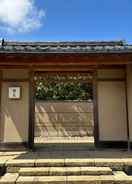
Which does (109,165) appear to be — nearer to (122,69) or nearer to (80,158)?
(80,158)

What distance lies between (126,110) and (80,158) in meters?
2.07

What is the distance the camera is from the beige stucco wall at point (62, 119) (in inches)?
447

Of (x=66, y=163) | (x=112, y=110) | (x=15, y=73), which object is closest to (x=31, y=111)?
(x=15, y=73)

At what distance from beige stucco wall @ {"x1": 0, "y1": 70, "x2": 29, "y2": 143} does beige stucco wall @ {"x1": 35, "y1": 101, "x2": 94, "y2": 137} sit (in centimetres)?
527

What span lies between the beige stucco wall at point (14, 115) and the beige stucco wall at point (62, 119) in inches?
207

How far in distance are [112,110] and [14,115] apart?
104 inches

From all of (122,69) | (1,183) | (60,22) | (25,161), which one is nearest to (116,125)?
(122,69)

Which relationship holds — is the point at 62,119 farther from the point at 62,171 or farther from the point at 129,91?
the point at 62,171

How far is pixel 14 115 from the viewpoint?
6.14 metres

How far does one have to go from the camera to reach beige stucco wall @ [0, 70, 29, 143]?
6.07 metres

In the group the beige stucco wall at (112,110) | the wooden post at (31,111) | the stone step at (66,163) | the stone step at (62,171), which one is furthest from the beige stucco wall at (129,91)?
the wooden post at (31,111)

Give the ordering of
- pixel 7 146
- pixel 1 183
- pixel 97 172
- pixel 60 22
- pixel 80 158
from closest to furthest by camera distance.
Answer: pixel 1 183, pixel 97 172, pixel 80 158, pixel 7 146, pixel 60 22

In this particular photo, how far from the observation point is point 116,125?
20.3 feet

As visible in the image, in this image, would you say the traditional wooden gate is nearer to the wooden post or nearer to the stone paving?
the wooden post
